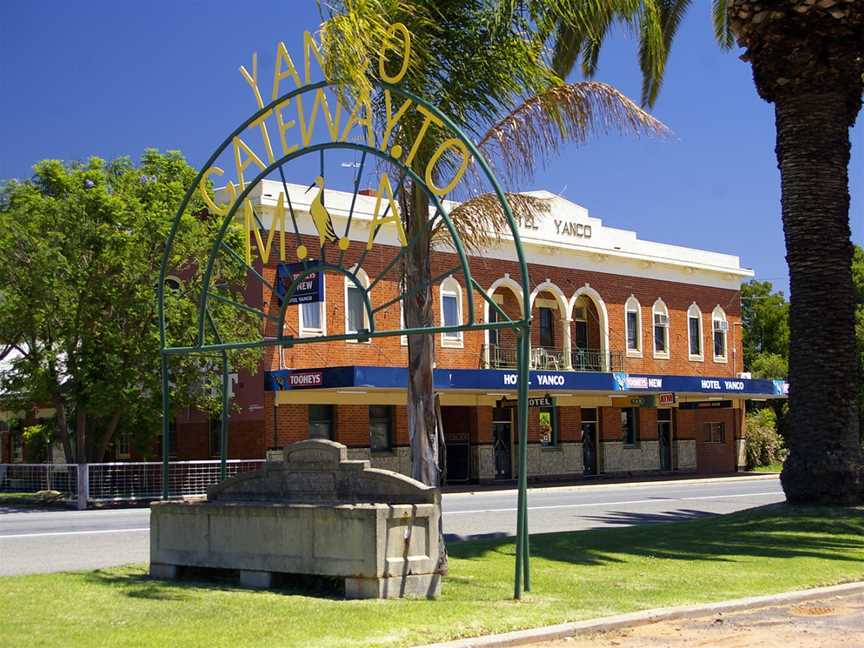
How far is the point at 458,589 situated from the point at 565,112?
5.92 m

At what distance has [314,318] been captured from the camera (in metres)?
34.5

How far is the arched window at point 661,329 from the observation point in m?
45.2

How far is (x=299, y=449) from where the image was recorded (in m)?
11.9

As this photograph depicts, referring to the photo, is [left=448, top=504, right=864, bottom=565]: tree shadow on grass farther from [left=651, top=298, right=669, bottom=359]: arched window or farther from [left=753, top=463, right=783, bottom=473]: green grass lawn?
[left=753, top=463, right=783, bottom=473]: green grass lawn

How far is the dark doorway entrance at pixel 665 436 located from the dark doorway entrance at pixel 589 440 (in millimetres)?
4088

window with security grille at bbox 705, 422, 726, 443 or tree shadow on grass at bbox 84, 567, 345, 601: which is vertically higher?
window with security grille at bbox 705, 422, 726, 443

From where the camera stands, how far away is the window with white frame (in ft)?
112

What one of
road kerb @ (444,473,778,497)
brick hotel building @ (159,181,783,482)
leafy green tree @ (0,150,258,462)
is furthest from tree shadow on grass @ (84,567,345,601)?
road kerb @ (444,473,778,497)

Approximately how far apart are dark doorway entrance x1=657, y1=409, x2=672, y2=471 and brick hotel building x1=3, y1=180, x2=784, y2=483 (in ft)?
0.18

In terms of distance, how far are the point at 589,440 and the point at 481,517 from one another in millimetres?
20717

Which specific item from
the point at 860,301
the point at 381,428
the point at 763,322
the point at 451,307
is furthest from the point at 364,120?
the point at 763,322

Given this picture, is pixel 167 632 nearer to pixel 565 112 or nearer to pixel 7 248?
pixel 565 112

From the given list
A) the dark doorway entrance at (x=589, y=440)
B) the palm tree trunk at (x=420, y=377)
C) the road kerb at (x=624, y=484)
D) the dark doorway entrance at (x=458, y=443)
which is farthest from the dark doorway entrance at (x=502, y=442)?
the palm tree trunk at (x=420, y=377)

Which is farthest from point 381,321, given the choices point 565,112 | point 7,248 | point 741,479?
point 565,112
